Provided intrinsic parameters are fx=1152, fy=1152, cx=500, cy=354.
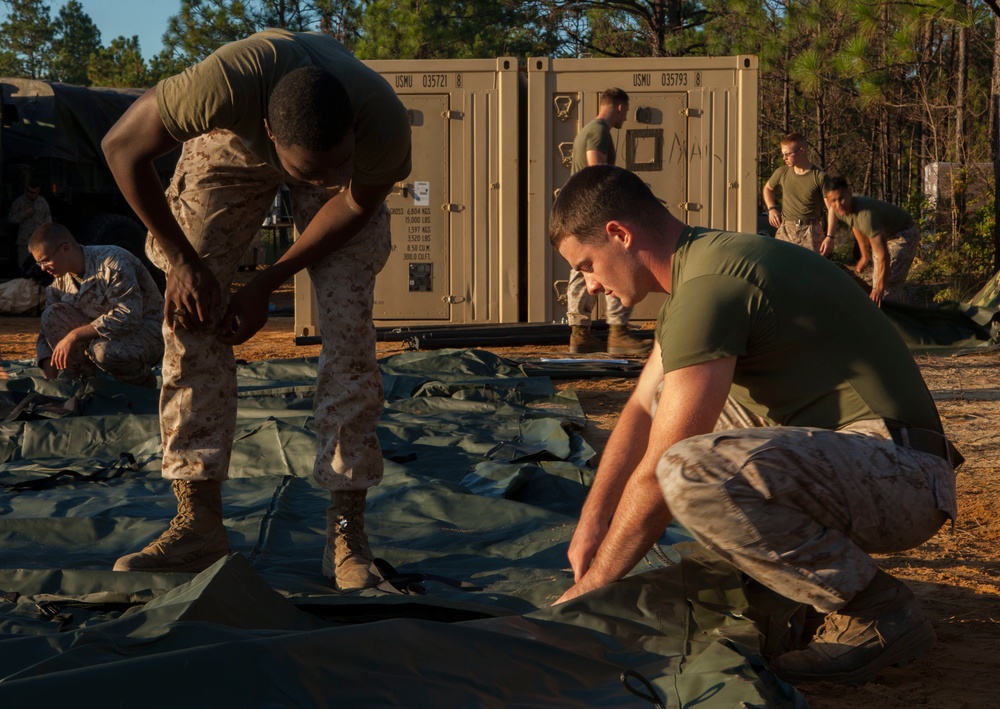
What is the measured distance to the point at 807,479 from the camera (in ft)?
7.80

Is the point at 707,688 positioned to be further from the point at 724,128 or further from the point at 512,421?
the point at 724,128

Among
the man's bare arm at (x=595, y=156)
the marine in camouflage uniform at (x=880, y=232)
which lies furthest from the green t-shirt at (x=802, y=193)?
the man's bare arm at (x=595, y=156)

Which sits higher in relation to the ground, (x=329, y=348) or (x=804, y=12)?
(x=804, y=12)

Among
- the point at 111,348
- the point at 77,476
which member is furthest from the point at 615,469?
the point at 111,348

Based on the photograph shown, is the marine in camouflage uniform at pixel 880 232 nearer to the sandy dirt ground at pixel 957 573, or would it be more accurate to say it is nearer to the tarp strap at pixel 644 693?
the sandy dirt ground at pixel 957 573

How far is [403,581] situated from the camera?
9.64 ft

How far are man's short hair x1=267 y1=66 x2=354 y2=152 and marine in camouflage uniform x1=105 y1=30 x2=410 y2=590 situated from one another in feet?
0.70

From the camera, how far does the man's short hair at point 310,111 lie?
2588 millimetres

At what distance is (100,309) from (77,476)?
200 cm

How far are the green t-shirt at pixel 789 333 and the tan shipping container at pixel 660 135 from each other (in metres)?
7.74

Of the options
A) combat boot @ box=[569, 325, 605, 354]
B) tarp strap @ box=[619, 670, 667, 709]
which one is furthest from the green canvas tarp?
combat boot @ box=[569, 325, 605, 354]

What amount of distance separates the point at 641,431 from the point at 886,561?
1.22 meters

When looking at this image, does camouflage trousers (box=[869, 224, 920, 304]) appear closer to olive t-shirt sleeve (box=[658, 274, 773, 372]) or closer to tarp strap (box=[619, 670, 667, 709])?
olive t-shirt sleeve (box=[658, 274, 773, 372])

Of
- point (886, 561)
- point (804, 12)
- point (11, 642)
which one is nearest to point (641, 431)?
point (886, 561)
